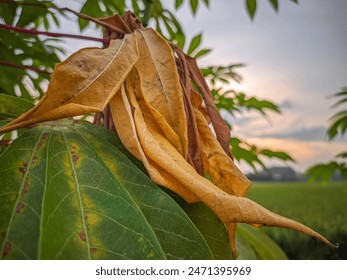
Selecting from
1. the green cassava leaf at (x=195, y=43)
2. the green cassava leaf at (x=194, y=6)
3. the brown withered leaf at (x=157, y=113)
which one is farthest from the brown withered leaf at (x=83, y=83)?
the green cassava leaf at (x=195, y=43)

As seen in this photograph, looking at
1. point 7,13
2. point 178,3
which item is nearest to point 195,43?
point 178,3

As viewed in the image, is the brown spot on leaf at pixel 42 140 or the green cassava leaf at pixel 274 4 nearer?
the brown spot on leaf at pixel 42 140

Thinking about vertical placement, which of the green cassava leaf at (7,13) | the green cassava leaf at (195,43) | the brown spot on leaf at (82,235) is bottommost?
the brown spot on leaf at (82,235)

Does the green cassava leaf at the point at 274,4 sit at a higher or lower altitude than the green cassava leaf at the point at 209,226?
higher

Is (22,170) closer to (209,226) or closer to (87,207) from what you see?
(87,207)

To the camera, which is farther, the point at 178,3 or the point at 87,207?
the point at 178,3

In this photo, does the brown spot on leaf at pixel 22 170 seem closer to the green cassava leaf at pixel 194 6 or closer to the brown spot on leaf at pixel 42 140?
the brown spot on leaf at pixel 42 140
